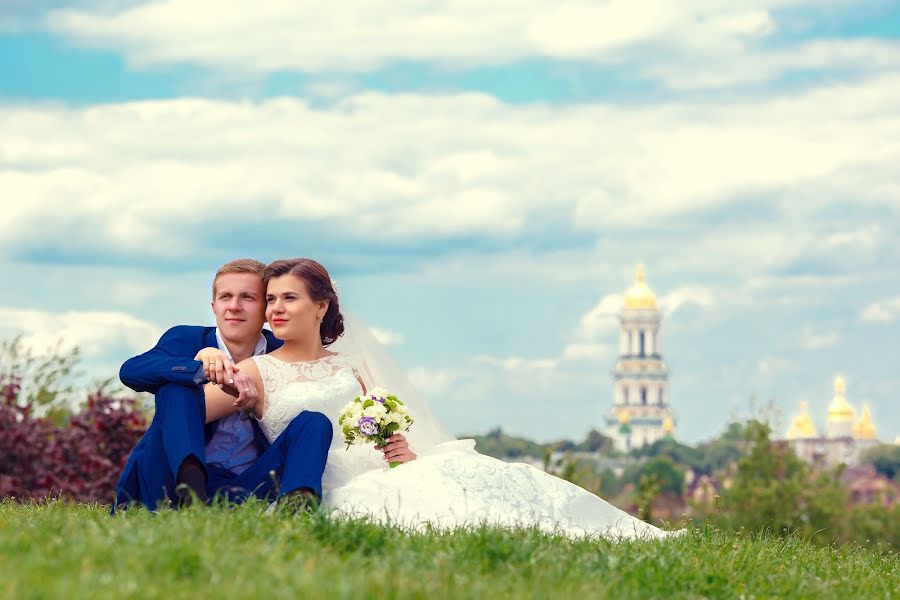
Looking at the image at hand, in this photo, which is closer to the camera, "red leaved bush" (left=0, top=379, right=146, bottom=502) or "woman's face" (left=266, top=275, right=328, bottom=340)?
"woman's face" (left=266, top=275, right=328, bottom=340)

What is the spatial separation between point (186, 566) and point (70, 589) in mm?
533

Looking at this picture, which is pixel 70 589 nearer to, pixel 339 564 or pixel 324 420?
pixel 339 564

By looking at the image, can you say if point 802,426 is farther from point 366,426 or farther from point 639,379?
point 366,426

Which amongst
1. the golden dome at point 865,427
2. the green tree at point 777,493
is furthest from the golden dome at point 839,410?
the green tree at point 777,493

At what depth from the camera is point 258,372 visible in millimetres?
7625

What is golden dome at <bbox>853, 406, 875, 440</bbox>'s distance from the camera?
155663mm

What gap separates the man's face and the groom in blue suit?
0.23 meters

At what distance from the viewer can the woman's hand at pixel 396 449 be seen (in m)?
7.85

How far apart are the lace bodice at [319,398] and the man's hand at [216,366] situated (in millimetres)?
415

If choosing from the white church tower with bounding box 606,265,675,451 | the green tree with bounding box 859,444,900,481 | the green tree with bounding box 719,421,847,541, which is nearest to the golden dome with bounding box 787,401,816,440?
the green tree with bounding box 859,444,900,481

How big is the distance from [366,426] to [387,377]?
1.32m

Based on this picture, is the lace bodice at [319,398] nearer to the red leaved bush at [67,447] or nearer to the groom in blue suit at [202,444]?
the groom in blue suit at [202,444]

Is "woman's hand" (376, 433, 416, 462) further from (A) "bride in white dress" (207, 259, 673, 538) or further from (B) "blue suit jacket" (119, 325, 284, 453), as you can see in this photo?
(B) "blue suit jacket" (119, 325, 284, 453)

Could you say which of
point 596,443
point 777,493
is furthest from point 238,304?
point 596,443
